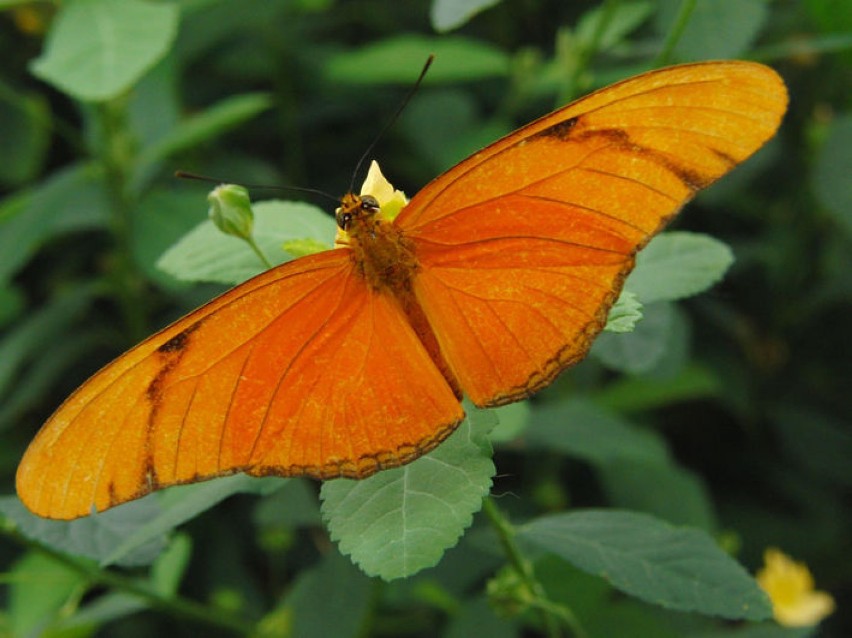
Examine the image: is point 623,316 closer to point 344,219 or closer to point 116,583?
point 344,219

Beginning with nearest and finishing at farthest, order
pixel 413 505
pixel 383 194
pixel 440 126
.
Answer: pixel 413 505 → pixel 383 194 → pixel 440 126

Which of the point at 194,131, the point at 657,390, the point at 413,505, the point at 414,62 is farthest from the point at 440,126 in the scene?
the point at 413,505

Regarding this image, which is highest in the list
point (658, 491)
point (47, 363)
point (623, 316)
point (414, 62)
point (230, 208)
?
point (230, 208)

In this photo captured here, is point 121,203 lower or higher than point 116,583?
higher

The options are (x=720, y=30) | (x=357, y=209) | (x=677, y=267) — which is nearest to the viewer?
(x=357, y=209)

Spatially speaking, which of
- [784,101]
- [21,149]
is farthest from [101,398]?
[21,149]

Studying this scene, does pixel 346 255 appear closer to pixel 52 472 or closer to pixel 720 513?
pixel 52 472

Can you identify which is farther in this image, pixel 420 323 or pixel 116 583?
pixel 116 583

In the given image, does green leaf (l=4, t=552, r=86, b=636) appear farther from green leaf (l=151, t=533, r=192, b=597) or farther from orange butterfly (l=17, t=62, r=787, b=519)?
orange butterfly (l=17, t=62, r=787, b=519)
